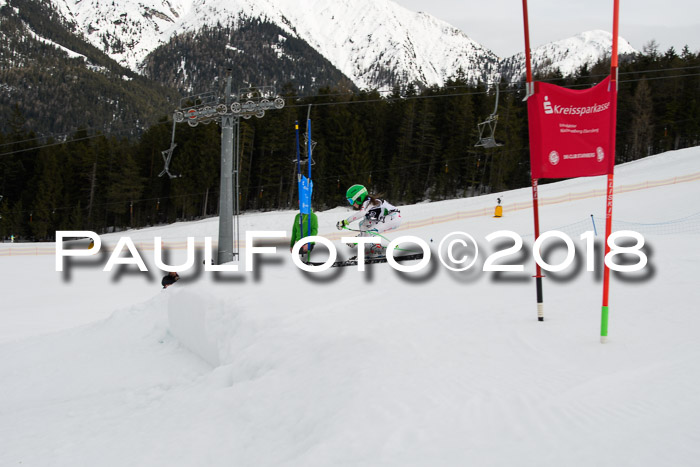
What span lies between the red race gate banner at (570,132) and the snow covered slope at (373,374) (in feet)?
5.75

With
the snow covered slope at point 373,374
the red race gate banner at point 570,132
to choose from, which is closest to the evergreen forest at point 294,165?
the snow covered slope at point 373,374

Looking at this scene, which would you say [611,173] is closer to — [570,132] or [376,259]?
[570,132]

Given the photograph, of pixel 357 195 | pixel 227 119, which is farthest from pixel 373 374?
pixel 227 119

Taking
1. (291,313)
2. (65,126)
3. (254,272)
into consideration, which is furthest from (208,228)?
(65,126)

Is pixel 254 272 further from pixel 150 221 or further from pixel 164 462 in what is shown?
pixel 150 221

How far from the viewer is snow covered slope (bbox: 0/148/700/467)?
3850 mm

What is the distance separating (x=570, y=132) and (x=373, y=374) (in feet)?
10.8

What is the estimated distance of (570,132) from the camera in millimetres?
5777

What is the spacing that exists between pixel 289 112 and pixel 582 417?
55.0 metres

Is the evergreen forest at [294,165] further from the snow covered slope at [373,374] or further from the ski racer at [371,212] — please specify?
the snow covered slope at [373,374]

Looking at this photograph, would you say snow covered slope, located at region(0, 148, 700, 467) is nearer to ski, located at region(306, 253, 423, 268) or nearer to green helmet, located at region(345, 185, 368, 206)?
ski, located at region(306, 253, 423, 268)

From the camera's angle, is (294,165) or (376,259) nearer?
(376,259)

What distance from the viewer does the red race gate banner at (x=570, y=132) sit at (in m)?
5.73

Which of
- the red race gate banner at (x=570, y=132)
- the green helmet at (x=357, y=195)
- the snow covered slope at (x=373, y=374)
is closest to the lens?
the snow covered slope at (x=373, y=374)
